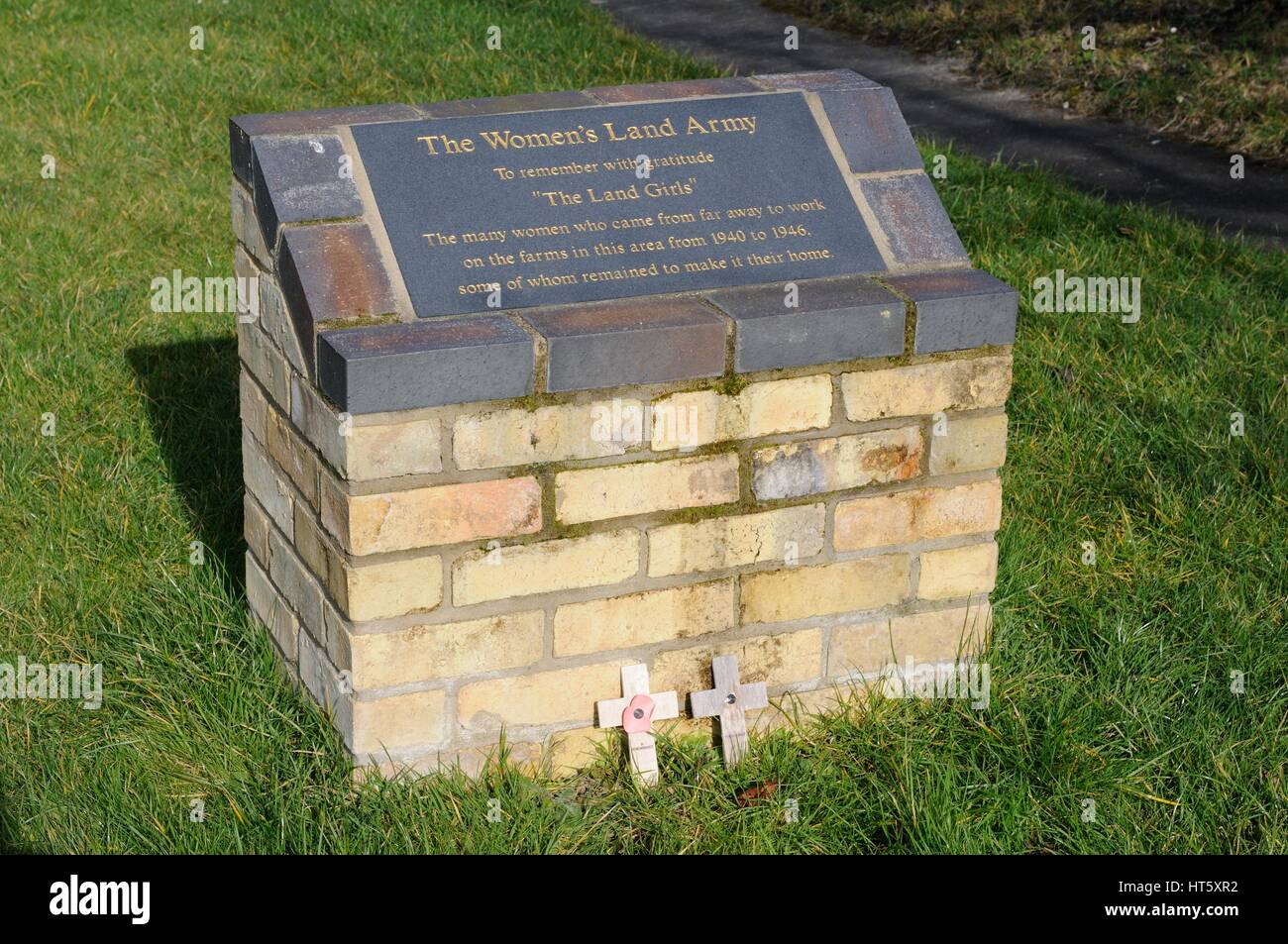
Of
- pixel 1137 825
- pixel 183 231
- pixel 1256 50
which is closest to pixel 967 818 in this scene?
pixel 1137 825

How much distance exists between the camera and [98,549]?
12.6ft

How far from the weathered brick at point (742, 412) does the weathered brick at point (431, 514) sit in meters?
0.28

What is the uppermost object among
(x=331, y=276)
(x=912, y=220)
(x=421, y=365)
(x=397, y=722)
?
(x=912, y=220)

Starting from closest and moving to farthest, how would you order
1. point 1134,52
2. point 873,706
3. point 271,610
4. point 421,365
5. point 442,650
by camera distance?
point 421,365, point 442,650, point 873,706, point 271,610, point 1134,52

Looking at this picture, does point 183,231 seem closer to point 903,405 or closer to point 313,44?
point 313,44

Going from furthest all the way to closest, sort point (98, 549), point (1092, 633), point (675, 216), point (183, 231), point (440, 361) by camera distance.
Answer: point (183, 231), point (98, 549), point (1092, 633), point (675, 216), point (440, 361)

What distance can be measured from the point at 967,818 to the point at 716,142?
143 centimetres

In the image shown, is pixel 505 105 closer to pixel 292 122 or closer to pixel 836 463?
pixel 292 122

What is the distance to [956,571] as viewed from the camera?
10.8 ft

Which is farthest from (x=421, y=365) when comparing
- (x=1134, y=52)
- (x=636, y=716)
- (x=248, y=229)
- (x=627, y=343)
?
(x=1134, y=52)

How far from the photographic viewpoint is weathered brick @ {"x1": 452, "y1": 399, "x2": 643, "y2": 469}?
2787 mm

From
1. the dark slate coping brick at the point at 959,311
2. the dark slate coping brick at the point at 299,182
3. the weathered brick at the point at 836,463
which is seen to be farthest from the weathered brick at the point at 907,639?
the dark slate coping brick at the point at 299,182

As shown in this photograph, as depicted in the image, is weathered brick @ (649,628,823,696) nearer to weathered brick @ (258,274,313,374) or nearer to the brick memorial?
the brick memorial

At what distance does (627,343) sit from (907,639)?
3.15 feet
